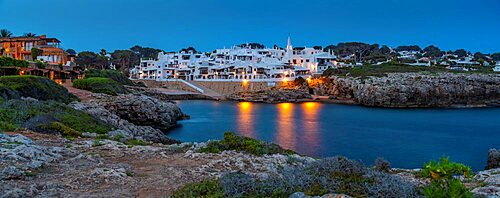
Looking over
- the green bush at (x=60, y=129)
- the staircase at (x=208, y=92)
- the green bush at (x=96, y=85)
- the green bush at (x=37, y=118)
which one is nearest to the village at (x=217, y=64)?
the staircase at (x=208, y=92)

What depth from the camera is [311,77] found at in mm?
88188

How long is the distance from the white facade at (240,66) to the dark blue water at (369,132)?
3857 cm

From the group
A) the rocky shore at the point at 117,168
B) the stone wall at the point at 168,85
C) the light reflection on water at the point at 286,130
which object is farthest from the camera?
the stone wall at the point at 168,85

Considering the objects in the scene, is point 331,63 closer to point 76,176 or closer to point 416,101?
point 416,101

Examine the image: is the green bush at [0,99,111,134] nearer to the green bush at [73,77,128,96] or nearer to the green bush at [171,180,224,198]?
the green bush at [171,180,224,198]

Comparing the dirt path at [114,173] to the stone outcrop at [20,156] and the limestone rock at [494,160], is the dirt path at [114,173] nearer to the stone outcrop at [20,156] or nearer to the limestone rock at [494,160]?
the stone outcrop at [20,156]

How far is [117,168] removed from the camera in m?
9.53

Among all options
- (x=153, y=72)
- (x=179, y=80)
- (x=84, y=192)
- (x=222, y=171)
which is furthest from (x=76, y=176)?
(x=153, y=72)

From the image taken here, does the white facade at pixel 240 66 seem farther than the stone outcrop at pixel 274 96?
Yes

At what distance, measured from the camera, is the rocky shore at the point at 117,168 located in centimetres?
777

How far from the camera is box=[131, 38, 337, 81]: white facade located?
93312 mm

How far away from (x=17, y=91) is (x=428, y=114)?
5038cm

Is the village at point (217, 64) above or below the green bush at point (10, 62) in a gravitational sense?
above

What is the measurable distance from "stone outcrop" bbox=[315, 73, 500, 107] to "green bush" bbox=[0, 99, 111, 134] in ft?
181
